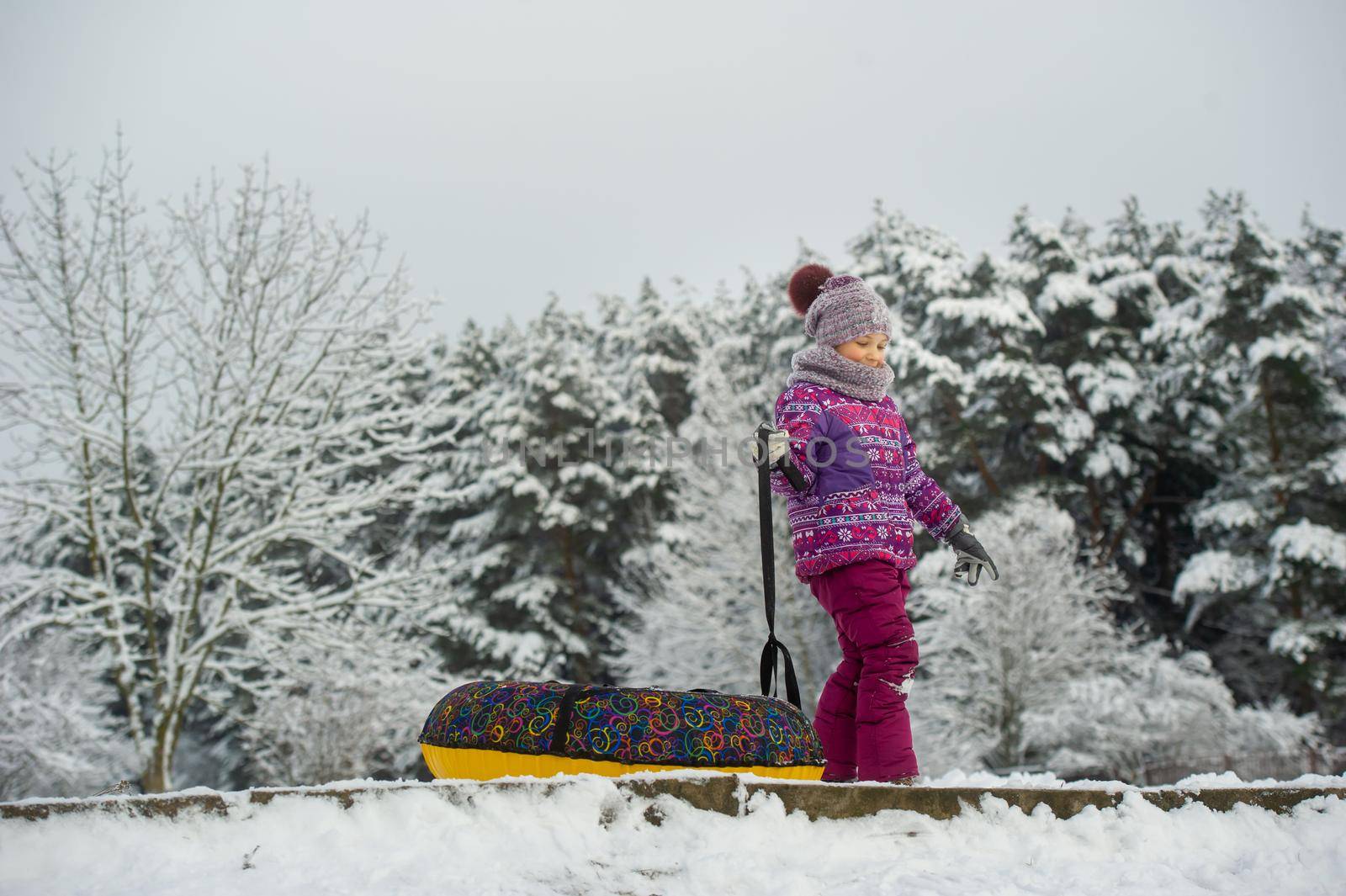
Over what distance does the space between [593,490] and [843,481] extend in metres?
20.7

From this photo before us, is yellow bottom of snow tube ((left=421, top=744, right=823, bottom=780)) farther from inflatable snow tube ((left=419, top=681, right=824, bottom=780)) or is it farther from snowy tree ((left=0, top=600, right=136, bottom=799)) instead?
snowy tree ((left=0, top=600, right=136, bottom=799))

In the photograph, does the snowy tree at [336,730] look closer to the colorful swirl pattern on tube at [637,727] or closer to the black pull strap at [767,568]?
the black pull strap at [767,568]

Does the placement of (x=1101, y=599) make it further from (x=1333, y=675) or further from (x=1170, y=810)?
(x=1170, y=810)

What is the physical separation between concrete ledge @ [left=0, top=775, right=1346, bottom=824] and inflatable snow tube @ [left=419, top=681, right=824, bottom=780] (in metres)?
0.27

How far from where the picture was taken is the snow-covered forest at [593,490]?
9.66 m

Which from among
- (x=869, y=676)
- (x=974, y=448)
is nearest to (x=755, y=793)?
(x=869, y=676)

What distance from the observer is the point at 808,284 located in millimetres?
4008

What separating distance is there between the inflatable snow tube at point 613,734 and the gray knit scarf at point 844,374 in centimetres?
131

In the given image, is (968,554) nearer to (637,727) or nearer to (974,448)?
(637,727)

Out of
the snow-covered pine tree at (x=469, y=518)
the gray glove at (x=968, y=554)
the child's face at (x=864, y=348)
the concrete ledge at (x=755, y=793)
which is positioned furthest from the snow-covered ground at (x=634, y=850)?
the snow-covered pine tree at (x=469, y=518)

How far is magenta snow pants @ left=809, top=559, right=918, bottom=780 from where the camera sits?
10.2 feet

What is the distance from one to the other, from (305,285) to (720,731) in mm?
9618

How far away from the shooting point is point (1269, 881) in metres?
2.04

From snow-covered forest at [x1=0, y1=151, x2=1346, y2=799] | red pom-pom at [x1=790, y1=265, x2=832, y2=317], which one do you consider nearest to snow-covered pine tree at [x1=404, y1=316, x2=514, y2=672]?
Answer: snow-covered forest at [x1=0, y1=151, x2=1346, y2=799]
